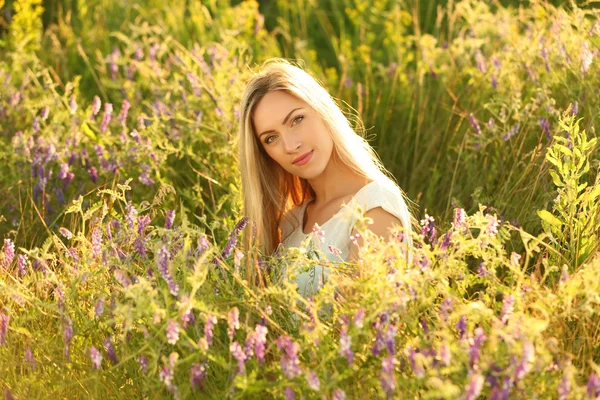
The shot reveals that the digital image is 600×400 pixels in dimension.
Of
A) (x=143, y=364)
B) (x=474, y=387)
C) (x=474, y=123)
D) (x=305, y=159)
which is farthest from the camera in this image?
(x=474, y=123)

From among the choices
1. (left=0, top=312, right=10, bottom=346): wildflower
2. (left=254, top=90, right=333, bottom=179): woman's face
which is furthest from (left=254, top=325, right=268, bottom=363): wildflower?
(left=254, top=90, right=333, bottom=179): woman's face

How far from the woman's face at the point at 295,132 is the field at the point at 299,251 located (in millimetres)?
323

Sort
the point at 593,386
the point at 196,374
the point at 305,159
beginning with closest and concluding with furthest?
the point at 593,386, the point at 196,374, the point at 305,159

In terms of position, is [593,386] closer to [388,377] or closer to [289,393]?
[388,377]

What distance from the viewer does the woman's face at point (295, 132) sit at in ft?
10.7

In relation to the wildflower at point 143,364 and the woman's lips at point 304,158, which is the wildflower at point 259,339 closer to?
the wildflower at point 143,364

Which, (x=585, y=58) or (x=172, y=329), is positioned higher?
(x=172, y=329)

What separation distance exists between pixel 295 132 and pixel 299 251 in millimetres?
1068

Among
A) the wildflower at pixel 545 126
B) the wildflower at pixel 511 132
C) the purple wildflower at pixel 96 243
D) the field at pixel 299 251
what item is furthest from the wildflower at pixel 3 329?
the wildflower at pixel 545 126

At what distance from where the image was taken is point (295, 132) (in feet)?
10.8

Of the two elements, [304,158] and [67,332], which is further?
[304,158]

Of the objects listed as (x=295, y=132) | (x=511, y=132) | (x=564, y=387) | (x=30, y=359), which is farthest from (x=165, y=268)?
(x=511, y=132)

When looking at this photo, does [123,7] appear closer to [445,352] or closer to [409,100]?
[409,100]

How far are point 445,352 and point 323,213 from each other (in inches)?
62.7
